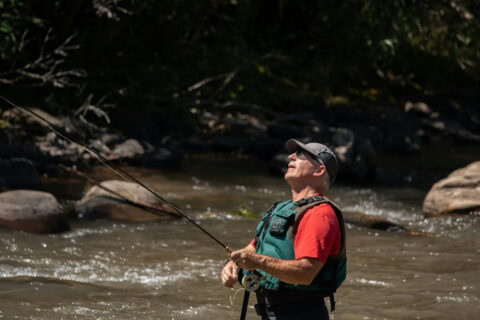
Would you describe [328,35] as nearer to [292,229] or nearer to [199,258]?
[199,258]

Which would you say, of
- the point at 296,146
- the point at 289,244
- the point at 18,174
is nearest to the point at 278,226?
the point at 289,244

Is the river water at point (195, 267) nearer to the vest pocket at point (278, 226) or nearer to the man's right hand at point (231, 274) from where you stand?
the man's right hand at point (231, 274)

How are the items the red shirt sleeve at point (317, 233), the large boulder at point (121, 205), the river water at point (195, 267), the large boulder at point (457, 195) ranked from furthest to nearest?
1. the large boulder at point (457, 195)
2. the large boulder at point (121, 205)
3. the river water at point (195, 267)
4. the red shirt sleeve at point (317, 233)

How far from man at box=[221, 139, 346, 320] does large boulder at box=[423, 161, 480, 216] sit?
781 centimetres

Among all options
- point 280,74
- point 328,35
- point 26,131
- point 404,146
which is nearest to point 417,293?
point 26,131

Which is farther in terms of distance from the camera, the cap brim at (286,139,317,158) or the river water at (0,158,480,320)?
the river water at (0,158,480,320)

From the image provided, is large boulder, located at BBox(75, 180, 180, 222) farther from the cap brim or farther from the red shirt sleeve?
the red shirt sleeve

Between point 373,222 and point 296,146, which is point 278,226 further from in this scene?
point 373,222

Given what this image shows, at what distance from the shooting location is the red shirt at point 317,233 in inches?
142

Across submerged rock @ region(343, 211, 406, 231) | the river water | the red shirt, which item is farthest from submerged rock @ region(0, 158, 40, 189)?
the red shirt

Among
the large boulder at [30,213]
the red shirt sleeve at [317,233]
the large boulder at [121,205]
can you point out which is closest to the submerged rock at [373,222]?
the large boulder at [121,205]

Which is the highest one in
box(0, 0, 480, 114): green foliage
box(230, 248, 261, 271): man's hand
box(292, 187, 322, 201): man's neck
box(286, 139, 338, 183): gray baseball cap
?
box(0, 0, 480, 114): green foliage

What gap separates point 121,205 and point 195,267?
2671 mm

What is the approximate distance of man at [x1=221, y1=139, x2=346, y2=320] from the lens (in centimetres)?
363
